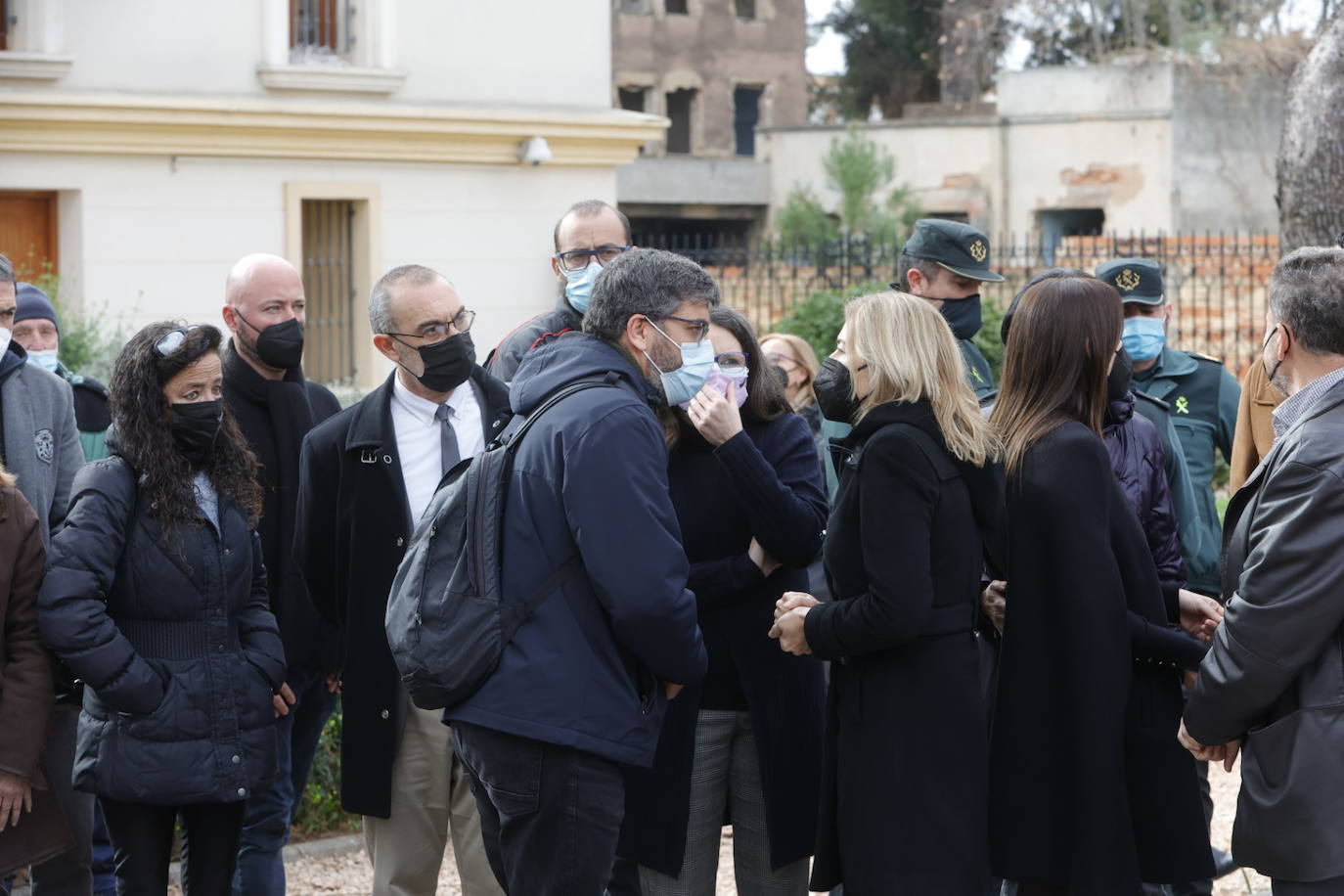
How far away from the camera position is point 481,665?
353 centimetres

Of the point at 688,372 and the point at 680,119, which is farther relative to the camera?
the point at 680,119

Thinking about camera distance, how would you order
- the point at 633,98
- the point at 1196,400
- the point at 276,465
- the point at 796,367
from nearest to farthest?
the point at 276,465, the point at 1196,400, the point at 796,367, the point at 633,98

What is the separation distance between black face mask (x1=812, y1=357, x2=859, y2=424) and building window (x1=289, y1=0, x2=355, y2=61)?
12.1 meters

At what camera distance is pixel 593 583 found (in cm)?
354

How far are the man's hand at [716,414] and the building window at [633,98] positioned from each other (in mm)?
34889

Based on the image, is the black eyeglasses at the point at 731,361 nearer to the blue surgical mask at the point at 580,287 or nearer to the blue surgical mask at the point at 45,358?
the blue surgical mask at the point at 580,287

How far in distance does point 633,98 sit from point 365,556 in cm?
3513

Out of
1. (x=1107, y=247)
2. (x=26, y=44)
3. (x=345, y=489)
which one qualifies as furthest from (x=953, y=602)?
(x=1107, y=247)

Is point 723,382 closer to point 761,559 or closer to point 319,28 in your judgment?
point 761,559

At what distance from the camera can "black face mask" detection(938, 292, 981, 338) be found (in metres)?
5.09

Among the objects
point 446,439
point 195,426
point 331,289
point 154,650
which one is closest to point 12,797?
point 154,650

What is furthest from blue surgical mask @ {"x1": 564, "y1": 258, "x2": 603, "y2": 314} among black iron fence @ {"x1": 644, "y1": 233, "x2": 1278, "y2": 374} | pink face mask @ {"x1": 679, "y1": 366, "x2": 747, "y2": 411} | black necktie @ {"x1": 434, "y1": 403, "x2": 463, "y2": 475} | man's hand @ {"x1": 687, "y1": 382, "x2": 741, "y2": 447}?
black iron fence @ {"x1": 644, "y1": 233, "x2": 1278, "y2": 374}

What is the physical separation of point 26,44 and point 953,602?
12.1 m

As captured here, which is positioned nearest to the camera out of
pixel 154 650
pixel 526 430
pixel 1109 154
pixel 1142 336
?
pixel 526 430
